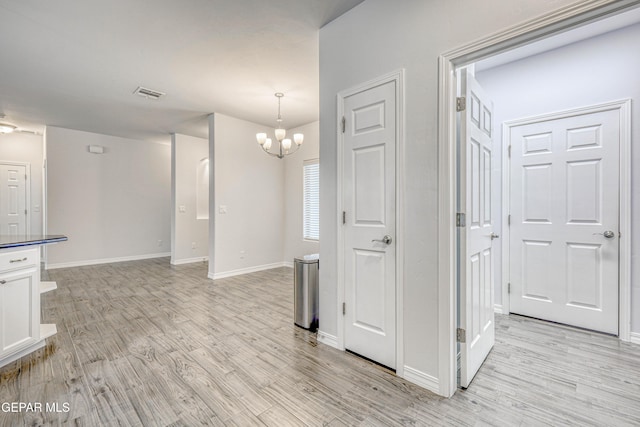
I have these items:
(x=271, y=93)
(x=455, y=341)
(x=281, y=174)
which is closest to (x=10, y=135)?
(x=281, y=174)

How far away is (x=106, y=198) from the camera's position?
6637 millimetres

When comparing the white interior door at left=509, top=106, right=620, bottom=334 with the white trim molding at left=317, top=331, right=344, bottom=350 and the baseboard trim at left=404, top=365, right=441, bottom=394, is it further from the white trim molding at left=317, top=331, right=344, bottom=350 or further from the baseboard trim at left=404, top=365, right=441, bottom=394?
the white trim molding at left=317, top=331, right=344, bottom=350

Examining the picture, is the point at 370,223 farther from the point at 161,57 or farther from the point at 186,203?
the point at 186,203

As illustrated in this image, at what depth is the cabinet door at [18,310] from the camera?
7.24 ft

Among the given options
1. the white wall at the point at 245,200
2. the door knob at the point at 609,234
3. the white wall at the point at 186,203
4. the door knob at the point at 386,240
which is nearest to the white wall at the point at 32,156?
the white wall at the point at 186,203

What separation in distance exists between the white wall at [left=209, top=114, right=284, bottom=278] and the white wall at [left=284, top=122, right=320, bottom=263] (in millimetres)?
137

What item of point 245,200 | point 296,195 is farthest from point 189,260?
point 296,195

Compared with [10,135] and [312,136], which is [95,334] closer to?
[312,136]

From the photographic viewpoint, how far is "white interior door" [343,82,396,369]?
7.02 feet

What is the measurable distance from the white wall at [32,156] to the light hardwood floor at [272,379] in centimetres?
518

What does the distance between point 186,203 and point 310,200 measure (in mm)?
2925

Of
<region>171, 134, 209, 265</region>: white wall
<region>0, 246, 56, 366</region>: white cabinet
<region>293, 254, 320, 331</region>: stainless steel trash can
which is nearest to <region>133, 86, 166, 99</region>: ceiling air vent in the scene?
<region>171, 134, 209, 265</region>: white wall

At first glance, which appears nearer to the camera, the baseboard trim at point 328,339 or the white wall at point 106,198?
the baseboard trim at point 328,339

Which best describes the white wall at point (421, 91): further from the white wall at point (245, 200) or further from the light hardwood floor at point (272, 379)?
the white wall at point (245, 200)
